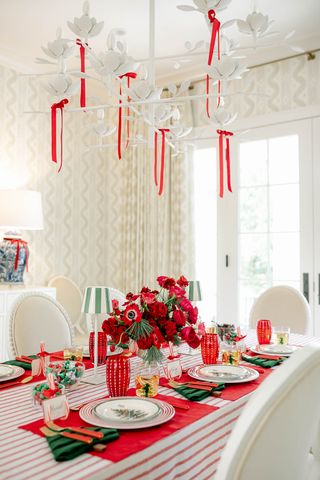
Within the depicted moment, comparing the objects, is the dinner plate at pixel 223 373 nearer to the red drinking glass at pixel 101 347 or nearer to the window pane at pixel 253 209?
the red drinking glass at pixel 101 347

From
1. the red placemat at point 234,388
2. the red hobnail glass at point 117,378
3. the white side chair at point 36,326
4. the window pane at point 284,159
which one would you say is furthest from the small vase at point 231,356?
the window pane at point 284,159

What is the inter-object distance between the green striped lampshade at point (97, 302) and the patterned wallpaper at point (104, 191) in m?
2.53

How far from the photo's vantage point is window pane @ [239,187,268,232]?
3.88 meters

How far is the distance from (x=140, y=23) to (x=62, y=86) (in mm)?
1831

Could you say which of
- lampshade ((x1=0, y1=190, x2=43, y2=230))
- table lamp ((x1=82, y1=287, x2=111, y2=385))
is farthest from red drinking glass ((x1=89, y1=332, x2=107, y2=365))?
lampshade ((x1=0, y1=190, x2=43, y2=230))

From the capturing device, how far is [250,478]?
2.69 feet

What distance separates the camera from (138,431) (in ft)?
3.72

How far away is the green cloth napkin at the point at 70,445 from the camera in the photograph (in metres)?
0.98

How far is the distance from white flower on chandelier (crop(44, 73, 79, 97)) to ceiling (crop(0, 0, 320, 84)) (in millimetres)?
1512

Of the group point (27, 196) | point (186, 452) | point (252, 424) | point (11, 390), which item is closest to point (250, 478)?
point (252, 424)

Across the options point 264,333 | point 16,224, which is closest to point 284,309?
point 264,333

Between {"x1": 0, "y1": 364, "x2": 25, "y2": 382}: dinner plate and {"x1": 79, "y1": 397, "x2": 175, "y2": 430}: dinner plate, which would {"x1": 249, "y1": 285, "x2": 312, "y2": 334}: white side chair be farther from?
{"x1": 79, "y1": 397, "x2": 175, "y2": 430}: dinner plate

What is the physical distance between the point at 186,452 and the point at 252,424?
0.42m

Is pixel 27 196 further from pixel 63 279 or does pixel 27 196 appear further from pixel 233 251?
pixel 233 251
